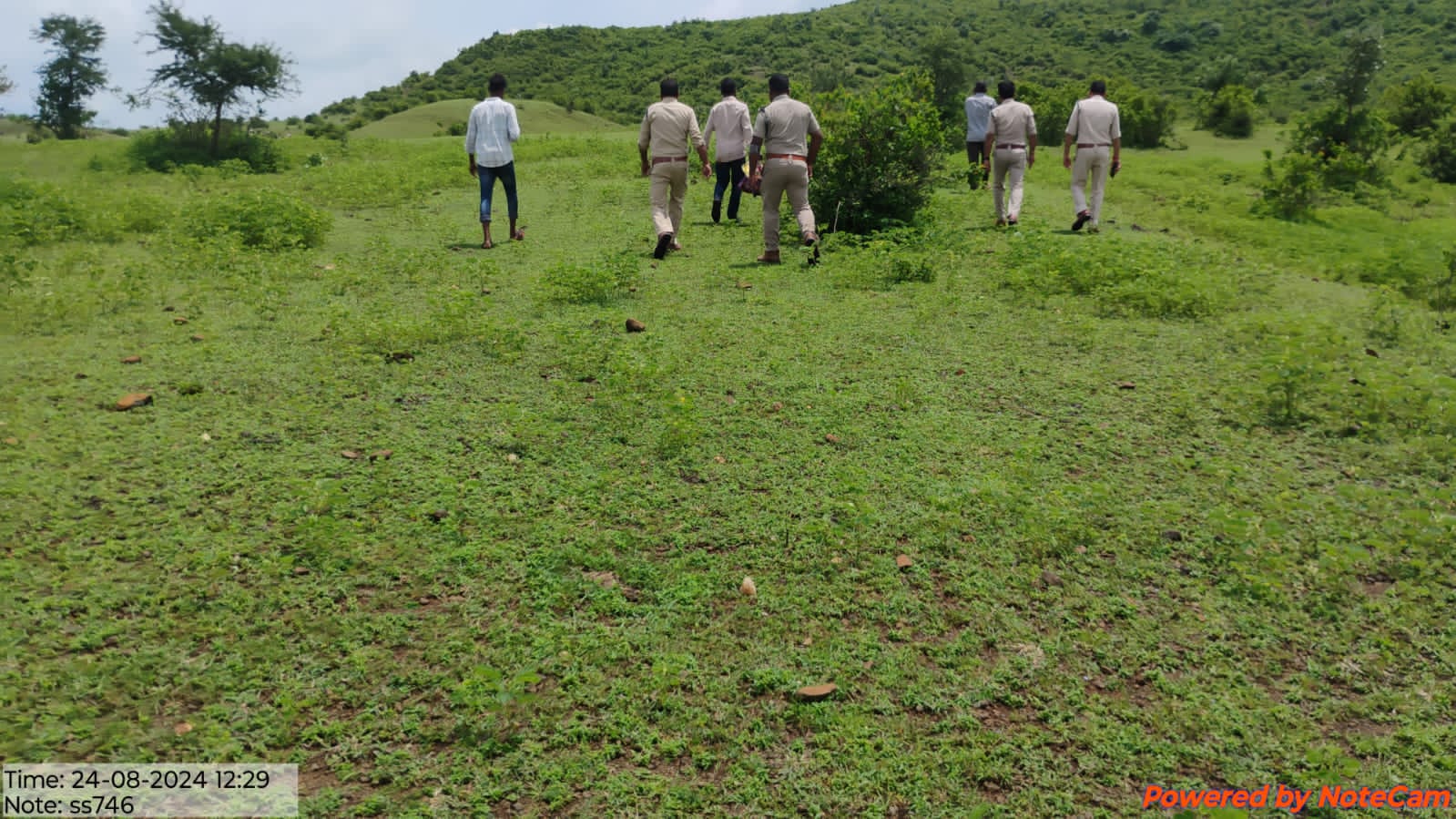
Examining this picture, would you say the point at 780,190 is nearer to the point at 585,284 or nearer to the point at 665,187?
the point at 665,187

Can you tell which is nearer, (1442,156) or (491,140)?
(491,140)

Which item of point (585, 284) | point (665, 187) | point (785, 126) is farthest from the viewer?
point (665, 187)

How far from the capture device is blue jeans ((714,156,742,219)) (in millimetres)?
10438

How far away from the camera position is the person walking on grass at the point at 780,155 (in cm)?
771

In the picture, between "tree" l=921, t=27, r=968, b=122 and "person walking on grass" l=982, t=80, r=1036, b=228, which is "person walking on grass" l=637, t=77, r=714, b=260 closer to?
"person walking on grass" l=982, t=80, r=1036, b=228

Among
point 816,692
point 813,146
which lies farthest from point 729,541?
point 813,146

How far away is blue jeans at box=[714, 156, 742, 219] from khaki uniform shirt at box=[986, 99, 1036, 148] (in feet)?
10.7

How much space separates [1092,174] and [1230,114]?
20731 millimetres

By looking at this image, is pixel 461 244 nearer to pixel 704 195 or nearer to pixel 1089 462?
pixel 704 195

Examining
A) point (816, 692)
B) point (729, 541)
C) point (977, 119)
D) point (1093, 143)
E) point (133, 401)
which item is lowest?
point (816, 692)

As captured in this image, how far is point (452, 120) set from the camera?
4700 centimetres

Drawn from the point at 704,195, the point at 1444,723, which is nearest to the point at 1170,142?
the point at 704,195

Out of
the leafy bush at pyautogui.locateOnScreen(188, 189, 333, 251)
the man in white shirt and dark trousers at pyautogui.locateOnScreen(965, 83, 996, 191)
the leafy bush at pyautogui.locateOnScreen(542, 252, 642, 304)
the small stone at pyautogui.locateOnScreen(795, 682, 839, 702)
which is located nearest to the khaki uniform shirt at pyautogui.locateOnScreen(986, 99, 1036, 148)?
the man in white shirt and dark trousers at pyautogui.locateOnScreen(965, 83, 996, 191)

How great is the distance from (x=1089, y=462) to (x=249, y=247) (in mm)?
8268
